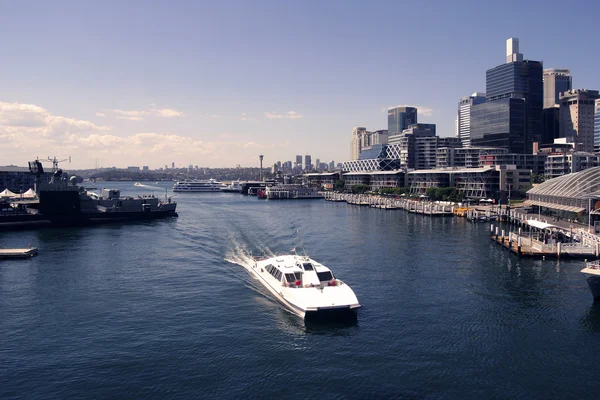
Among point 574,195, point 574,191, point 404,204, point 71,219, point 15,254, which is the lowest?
point 15,254

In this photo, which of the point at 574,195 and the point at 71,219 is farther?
the point at 71,219

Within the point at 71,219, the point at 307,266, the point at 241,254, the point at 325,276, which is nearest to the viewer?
the point at 325,276

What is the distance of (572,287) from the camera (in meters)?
44.6

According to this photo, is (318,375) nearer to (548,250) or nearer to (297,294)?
(297,294)

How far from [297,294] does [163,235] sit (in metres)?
49.6

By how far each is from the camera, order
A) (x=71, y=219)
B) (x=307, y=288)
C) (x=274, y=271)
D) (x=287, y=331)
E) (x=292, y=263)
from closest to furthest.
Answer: (x=287, y=331) → (x=307, y=288) → (x=274, y=271) → (x=292, y=263) → (x=71, y=219)

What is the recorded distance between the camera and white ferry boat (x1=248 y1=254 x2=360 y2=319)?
3475 cm

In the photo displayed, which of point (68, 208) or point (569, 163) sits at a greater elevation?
point (569, 163)

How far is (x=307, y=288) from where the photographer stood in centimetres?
3778

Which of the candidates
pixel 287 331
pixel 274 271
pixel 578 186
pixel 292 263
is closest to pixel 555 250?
pixel 578 186

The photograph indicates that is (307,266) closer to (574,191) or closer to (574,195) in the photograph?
(574,195)

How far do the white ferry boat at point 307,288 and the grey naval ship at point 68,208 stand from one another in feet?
214

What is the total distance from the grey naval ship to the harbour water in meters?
38.3

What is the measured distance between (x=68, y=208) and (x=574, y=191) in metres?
93.4
